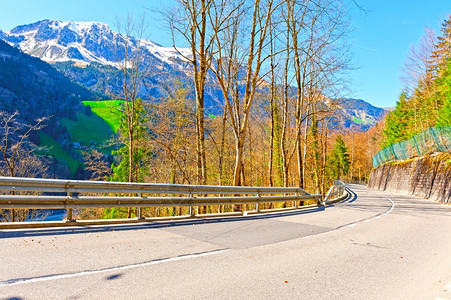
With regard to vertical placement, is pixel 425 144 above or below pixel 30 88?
below

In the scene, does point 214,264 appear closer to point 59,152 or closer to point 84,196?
point 84,196

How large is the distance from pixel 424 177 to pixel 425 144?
12.1 feet

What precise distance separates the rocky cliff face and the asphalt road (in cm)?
1708

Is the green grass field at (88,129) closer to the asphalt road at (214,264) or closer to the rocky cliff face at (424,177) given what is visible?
the rocky cliff face at (424,177)

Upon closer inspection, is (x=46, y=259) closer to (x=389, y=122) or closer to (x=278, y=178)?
(x=278, y=178)

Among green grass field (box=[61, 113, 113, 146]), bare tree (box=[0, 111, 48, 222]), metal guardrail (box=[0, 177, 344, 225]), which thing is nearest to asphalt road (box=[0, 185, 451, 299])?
metal guardrail (box=[0, 177, 344, 225])

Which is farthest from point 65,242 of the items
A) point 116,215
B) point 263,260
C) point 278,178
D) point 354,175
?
point 354,175

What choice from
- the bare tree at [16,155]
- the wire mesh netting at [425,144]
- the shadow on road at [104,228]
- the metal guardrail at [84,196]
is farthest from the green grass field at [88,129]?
the shadow on road at [104,228]

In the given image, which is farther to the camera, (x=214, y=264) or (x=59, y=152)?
(x=59, y=152)

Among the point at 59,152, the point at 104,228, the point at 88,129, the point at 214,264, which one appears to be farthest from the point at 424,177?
the point at 88,129

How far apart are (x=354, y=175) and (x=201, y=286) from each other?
115 metres

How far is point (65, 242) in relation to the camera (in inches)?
206

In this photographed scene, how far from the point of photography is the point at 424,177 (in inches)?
1019

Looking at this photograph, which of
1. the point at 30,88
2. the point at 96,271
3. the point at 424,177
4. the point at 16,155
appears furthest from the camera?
the point at 30,88
